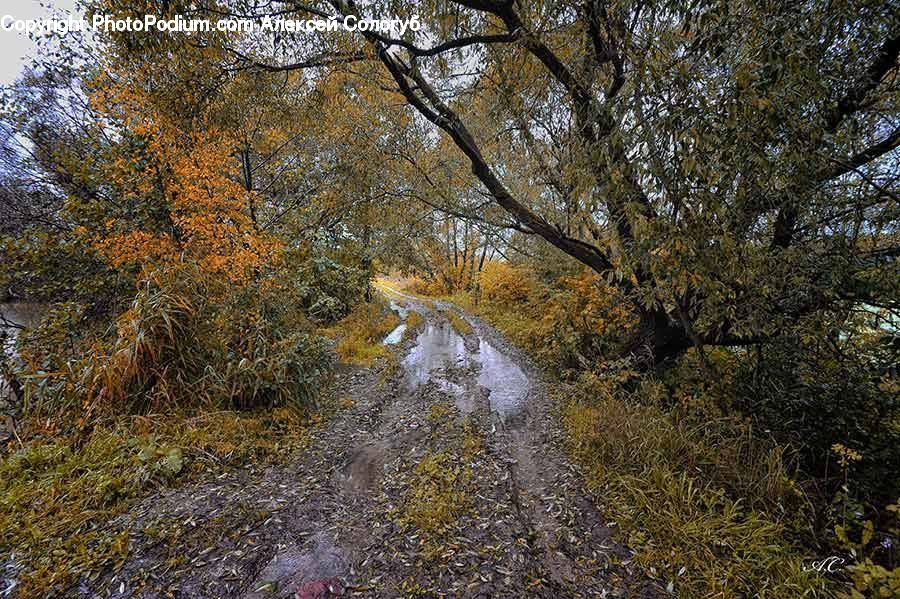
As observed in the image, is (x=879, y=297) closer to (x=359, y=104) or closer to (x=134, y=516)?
(x=134, y=516)

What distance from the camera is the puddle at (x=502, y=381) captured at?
18.4ft

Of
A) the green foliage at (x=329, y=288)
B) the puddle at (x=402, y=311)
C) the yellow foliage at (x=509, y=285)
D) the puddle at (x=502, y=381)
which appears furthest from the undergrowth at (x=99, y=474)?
the yellow foliage at (x=509, y=285)

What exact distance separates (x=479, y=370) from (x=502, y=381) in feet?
2.38

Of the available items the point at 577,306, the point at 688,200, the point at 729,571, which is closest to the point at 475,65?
the point at 688,200

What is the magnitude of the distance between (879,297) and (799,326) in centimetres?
60

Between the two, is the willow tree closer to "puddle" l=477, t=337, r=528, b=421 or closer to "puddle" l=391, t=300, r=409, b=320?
"puddle" l=477, t=337, r=528, b=421

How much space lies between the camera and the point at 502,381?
21.9 ft

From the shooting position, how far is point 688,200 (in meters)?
2.36

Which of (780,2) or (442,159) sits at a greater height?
(442,159)

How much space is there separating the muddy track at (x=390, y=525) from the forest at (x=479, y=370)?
1.0 inches

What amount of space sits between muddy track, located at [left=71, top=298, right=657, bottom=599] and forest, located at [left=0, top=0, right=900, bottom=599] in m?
0.03
